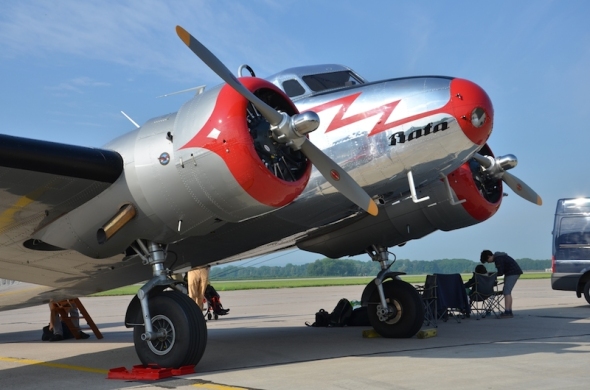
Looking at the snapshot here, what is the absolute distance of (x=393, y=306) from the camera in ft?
36.7

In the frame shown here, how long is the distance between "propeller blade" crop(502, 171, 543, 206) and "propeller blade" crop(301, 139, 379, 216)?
3.99m

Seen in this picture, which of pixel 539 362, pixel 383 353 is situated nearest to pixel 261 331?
pixel 383 353

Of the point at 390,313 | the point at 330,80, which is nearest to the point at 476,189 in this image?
the point at 390,313

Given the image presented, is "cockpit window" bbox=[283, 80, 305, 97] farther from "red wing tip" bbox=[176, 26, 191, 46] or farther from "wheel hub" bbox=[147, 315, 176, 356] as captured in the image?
"wheel hub" bbox=[147, 315, 176, 356]

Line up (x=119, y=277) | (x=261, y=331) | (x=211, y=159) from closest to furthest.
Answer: (x=211, y=159), (x=119, y=277), (x=261, y=331)

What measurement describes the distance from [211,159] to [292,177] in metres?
1.07

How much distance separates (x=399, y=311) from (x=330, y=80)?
4.08 metres

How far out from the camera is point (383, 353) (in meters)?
8.91

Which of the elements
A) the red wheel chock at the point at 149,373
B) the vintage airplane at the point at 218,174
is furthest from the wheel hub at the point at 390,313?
the red wheel chock at the point at 149,373

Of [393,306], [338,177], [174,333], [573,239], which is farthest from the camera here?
[573,239]

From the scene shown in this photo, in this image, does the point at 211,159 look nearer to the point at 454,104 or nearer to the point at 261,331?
the point at 454,104

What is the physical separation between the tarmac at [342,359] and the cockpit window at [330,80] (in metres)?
3.69

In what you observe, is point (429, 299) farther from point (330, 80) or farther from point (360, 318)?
point (330, 80)

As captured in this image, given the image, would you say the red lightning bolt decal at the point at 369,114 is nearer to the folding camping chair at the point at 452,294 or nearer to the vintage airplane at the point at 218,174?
the vintage airplane at the point at 218,174
